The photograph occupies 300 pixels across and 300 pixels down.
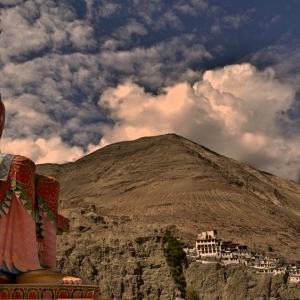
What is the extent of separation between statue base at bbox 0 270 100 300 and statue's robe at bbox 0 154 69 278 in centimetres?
65

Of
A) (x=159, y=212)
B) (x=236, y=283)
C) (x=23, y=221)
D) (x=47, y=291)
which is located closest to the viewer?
(x=47, y=291)

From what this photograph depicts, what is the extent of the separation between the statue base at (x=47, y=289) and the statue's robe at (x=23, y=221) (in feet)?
2.14

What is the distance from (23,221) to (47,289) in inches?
92.9

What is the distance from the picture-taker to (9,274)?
1458cm

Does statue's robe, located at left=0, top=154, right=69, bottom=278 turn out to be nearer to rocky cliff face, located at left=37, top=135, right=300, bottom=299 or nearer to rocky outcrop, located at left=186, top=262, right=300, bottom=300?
rocky cliff face, located at left=37, top=135, right=300, bottom=299

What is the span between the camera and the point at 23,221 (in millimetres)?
15203

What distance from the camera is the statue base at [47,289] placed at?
534 inches

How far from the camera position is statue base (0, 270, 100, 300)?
44.5ft

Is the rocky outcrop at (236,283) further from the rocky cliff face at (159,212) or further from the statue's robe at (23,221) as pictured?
the statue's robe at (23,221)

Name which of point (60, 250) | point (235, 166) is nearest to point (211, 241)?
point (60, 250)

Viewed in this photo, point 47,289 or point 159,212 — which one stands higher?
point 159,212

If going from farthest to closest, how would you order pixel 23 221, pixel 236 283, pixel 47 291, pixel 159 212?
pixel 159 212
pixel 236 283
pixel 23 221
pixel 47 291

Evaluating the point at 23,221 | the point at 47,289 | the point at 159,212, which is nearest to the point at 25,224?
the point at 23,221

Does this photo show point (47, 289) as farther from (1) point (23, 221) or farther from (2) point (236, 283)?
(2) point (236, 283)
